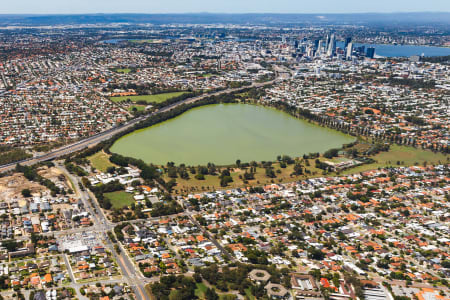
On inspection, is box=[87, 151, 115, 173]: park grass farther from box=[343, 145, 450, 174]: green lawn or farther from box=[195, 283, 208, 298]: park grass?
box=[343, 145, 450, 174]: green lawn

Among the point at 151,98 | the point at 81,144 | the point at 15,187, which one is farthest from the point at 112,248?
the point at 151,98

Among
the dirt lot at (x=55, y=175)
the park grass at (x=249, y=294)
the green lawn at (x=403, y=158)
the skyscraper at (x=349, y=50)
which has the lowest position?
the green lawn at (x=403, y=158)

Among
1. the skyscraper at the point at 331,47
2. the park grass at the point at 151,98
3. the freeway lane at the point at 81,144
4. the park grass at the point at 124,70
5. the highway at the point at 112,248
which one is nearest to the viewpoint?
the highway at the point at 112,248

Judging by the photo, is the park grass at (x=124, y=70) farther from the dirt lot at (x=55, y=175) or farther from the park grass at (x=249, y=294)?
the park grass at (x=249, y=294)

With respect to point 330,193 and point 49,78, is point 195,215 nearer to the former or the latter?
point 330,193

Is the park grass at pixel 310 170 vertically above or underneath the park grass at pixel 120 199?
underneath

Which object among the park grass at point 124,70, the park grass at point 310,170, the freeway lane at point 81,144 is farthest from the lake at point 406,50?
the freeway lane at point 81,144

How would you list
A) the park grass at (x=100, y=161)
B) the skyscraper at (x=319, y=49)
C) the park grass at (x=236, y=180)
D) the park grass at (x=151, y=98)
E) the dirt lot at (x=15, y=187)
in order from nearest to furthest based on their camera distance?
the dirt lot at (x=15, y=187) < the park grass at (x=236, y=180) < the park grass at (x=100, y=161) < the park grass at (x=151, y=98) < the skyscraper at (x=319, y=49)

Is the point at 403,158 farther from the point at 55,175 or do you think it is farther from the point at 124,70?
the point at 124,70
